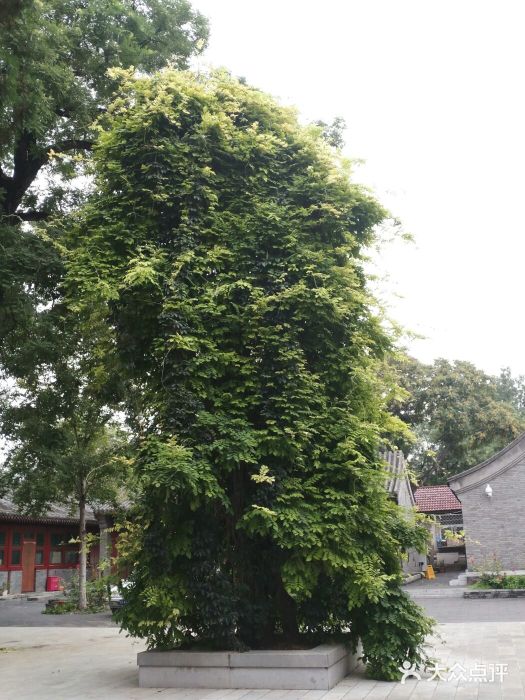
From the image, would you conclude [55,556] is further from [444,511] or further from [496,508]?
[496,508]

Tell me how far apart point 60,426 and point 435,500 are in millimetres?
→ 23002

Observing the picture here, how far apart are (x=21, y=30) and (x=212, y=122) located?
3.91 meters

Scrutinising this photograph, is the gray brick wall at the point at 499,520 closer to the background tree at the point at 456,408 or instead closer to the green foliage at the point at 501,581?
the green foliage at the point at 501,581

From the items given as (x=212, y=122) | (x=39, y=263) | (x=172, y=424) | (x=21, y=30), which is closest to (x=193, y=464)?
(x=172, y=424)

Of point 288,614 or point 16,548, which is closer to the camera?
point 288,614

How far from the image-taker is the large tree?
328 inches

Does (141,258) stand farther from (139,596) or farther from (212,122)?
(139,596)

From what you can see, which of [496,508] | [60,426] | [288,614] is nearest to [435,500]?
[496,508]

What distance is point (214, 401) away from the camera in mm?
8977

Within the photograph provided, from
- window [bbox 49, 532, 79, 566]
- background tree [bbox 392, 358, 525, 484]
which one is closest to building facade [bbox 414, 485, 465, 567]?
background tree [bbox 392, 358, 525, 484]

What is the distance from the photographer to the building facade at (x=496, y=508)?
2294cm

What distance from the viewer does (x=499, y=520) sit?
925 inches

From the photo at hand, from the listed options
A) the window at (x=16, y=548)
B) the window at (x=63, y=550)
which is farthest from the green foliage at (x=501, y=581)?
the window at (x=63, y=550)

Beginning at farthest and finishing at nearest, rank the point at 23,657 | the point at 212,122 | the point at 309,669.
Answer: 1. the point at 23,657
2. the point at 212,122
3. the point at 309,669
